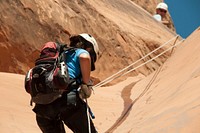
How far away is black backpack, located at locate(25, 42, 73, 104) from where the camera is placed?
13.6ft

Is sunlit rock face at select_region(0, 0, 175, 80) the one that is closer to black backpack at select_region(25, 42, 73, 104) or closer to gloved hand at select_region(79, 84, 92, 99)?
black backpack at select_region(25, 42, 73, 104)

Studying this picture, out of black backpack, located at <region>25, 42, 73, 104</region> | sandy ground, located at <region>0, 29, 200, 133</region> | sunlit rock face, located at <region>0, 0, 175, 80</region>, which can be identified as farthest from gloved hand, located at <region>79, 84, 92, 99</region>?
sunlit rock face, located at <region>0, 0, 175, 80</region>

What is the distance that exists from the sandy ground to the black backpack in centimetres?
93

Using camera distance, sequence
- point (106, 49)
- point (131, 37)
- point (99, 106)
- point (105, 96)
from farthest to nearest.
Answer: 1. point (131, 37)
2. point (106, 49)
3. point (105, 96)
4. point (99, 106)

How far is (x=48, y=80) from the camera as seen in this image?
4.18m

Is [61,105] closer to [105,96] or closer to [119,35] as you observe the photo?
[105,96]

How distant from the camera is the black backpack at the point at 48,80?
4156mm

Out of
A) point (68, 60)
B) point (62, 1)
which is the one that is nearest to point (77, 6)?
point (62, 1)

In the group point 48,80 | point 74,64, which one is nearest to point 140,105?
point 74,64

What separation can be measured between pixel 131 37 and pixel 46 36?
2.74 meters

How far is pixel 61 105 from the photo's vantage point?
424cm

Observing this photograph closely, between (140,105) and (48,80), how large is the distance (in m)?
3.34

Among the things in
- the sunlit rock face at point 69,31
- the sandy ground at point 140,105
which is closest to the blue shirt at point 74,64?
the sandy ground at point 140,105

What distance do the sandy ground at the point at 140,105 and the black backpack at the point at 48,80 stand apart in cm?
93
